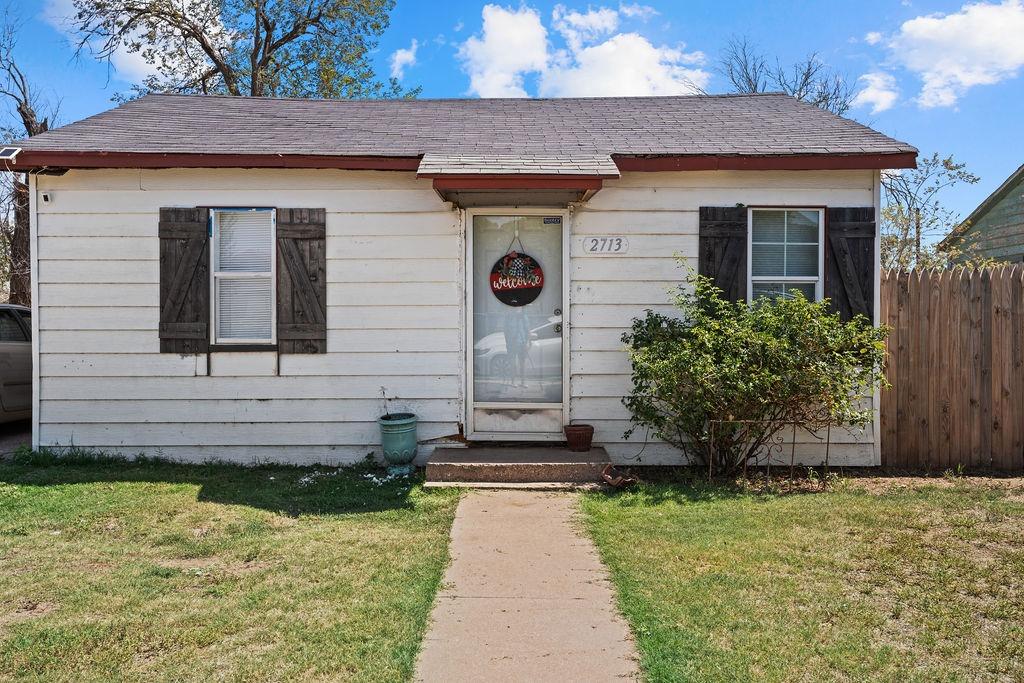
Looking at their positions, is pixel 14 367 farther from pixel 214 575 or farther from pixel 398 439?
pixel 214 575

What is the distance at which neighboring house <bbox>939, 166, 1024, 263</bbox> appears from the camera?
45.8 ft

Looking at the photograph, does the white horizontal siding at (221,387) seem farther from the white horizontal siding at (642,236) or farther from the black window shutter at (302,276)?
the white horizontal siding at (642,236)

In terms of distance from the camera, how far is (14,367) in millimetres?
8461

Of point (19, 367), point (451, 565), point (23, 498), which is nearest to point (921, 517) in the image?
point (451, 565)

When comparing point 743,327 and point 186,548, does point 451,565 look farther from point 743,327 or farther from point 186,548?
point 743,327

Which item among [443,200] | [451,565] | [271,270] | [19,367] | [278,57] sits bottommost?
[451,565]

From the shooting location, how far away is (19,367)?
8539 mm

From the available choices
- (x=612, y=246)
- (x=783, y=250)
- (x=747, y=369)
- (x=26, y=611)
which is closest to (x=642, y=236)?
(x=612, y=246)

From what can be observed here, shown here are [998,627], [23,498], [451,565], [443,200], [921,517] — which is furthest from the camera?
[443,200]

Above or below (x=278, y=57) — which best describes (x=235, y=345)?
below

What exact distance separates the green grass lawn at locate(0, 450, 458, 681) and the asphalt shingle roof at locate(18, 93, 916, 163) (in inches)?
124

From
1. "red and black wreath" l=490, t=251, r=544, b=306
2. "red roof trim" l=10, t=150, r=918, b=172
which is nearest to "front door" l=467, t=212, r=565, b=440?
"red and black wreath" l=490, t=251, r=544, b=306

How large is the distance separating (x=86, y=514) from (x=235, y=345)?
7.22 feet

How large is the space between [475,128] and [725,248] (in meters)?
3.14
